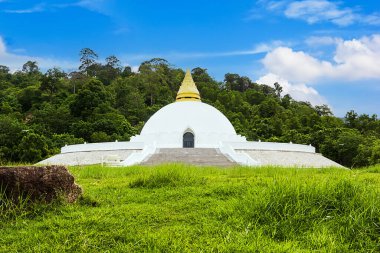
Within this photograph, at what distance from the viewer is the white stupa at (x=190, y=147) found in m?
20.5

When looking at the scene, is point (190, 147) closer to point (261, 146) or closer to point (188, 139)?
point (188, 139)

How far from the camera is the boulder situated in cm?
406

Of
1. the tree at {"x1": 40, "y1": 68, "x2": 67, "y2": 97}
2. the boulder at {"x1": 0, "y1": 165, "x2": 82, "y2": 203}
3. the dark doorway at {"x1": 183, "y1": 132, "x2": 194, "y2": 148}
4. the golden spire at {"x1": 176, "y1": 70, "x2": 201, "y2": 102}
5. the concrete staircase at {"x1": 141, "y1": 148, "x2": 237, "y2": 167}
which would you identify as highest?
the tree at {"x1": 40, "y1": 68, "x2": 67, "y2": 97}

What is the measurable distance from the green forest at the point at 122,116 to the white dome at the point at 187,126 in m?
8.61

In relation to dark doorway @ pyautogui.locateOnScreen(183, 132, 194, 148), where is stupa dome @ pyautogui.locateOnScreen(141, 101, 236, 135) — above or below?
above

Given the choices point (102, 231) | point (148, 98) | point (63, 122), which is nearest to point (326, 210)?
point (102, 231)

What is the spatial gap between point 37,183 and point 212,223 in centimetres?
191

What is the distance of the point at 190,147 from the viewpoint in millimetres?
26703

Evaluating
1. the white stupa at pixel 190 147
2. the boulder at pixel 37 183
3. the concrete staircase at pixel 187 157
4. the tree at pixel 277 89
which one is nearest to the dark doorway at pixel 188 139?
the white stupa at pixel 190 147

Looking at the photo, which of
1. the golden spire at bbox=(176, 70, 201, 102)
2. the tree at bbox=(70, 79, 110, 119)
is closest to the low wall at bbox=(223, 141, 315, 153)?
the golden spire at bbox=(176, 70, 201, 102)

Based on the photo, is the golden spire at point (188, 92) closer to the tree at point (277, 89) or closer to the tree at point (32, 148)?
the tree at point (32, 148)

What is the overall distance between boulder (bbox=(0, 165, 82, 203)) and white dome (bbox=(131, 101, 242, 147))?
21.4m

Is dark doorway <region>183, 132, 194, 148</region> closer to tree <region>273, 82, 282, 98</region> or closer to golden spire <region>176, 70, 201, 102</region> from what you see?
golden spire <region>176, 70, 201, 102</region>

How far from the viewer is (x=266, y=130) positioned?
141 feet
